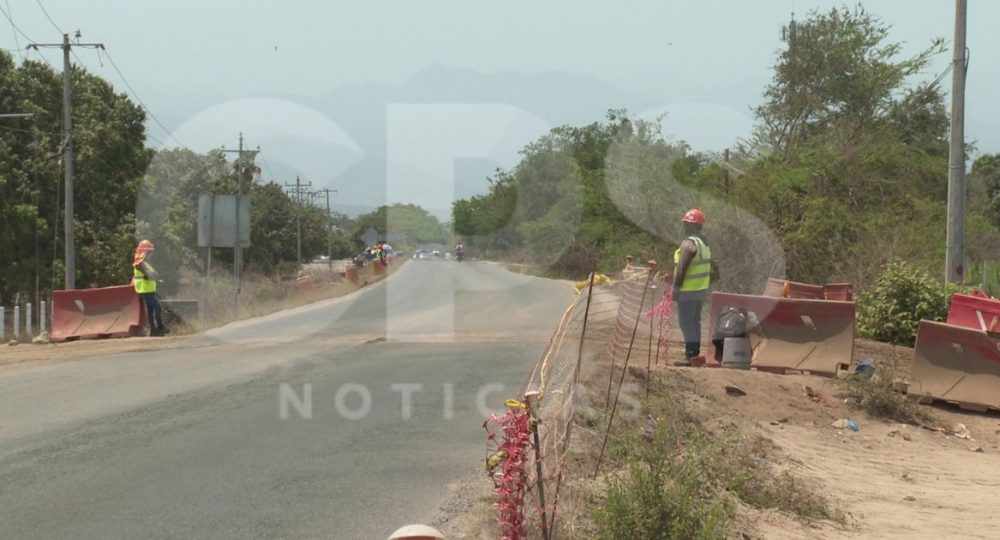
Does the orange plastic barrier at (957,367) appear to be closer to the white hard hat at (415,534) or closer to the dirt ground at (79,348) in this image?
the white hard hat at (415,534)

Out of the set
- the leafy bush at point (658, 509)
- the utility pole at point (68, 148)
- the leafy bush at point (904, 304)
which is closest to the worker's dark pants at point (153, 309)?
the utility pole at point (68, 148)

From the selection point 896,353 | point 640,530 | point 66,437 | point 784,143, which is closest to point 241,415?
point 66,437

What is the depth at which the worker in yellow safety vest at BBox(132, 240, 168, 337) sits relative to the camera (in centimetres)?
1862

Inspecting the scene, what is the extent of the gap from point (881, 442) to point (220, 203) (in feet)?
61.5

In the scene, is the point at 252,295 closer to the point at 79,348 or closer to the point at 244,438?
the point at 79,348

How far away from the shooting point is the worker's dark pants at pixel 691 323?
1239 centimetres

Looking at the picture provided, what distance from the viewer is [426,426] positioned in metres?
9.23

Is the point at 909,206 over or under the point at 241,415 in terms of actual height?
over

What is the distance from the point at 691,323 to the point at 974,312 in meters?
3.60

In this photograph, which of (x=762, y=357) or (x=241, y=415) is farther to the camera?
(x=762, y=357)

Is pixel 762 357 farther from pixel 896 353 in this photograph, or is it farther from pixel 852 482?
pixel 852 482

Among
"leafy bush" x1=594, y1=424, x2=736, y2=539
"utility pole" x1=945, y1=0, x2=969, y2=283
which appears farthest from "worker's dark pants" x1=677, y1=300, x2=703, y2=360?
"leafy bush" x1=594, y1=424, x2=736, y2=539

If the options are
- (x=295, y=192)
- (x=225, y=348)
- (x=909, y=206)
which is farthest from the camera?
(x=295, y=192)

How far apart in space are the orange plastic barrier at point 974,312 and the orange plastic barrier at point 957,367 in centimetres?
75
